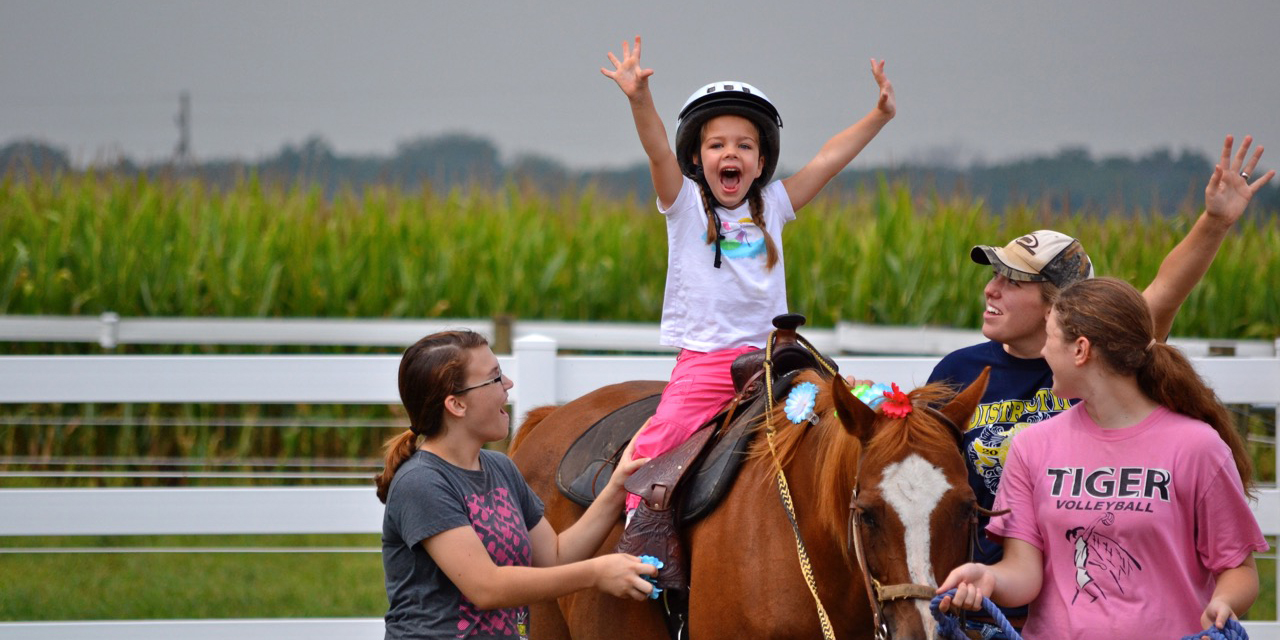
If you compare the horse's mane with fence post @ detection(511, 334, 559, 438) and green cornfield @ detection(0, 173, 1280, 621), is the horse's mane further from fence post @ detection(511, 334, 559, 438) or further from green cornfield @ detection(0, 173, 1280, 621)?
green cornfield @ detection(0, 173, 1280, 621)

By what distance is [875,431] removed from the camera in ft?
8.73

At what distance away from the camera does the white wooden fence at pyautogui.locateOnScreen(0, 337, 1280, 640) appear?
4.86 metres

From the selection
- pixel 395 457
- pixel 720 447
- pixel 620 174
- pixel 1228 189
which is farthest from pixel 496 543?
pixel 620 174

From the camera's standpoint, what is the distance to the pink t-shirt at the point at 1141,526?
249 centimetres

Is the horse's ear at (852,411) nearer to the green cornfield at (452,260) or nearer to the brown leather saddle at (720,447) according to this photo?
the brown leather saddle at (720,447)

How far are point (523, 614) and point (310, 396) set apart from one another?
2.43 m

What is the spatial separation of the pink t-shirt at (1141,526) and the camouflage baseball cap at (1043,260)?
0.50m

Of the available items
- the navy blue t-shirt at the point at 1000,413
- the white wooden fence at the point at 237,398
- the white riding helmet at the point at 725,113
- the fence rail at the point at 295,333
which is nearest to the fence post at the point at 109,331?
the fence rail at the point at 295,333

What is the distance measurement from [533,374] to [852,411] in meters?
2.40

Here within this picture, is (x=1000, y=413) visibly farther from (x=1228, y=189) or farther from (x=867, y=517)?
(x=1228, y=189)

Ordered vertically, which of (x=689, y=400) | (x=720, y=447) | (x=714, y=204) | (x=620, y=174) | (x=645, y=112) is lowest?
(x=720, y=447)

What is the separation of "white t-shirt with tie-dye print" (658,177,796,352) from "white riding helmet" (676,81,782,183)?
0.13 meters

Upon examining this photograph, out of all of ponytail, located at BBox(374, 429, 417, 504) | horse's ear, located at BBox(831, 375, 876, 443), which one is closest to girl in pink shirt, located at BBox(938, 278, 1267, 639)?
horse's ear, located at BBox(831, 375, 876, 443)

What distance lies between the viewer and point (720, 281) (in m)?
3.52
